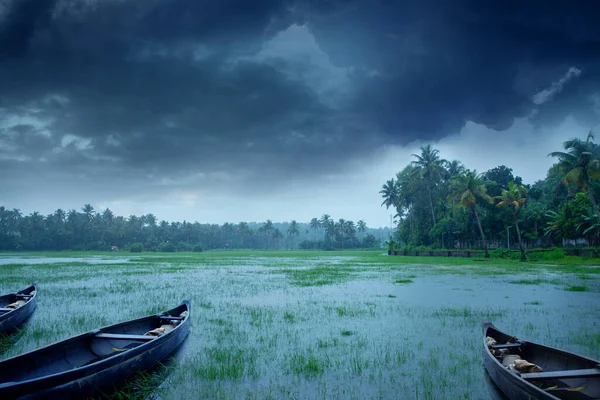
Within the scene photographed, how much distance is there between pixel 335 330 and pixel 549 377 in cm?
600

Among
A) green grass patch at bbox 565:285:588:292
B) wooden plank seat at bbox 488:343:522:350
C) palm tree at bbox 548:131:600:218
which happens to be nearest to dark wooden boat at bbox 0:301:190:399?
wooden plank seat at bbox 488:343:522:350

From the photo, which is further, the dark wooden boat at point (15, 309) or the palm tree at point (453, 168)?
the palm tree at point (453, 168)

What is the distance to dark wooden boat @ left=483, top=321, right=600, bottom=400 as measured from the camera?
16.9ft

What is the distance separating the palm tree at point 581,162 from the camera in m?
31.8

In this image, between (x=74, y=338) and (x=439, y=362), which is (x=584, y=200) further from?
(x=74, y=338)

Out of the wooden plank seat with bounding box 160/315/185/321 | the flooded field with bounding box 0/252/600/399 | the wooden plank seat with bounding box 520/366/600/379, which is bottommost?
the flooded field with bounding box 0/252/600/399

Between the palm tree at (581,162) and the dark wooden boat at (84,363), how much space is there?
36157mm

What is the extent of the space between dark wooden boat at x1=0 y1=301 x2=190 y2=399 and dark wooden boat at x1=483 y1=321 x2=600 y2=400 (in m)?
6.21

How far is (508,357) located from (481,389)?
3.18ft

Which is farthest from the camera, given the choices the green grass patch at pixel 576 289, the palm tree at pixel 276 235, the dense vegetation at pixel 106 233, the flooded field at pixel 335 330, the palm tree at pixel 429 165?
the palm tree at pixel 276 235

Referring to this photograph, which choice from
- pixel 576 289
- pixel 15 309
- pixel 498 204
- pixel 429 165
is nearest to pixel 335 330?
pixel 15 309

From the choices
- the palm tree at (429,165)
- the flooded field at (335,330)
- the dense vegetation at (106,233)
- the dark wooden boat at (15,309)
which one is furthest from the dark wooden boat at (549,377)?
the dense vegetation at (106,233)

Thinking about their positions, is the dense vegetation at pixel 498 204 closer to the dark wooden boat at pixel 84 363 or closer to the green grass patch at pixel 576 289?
the green grass patch at pixel 576 289

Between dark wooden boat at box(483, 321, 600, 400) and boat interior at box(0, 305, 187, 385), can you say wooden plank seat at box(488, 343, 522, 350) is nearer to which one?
dark wooden boat at box(483, 321, 600, 400)
